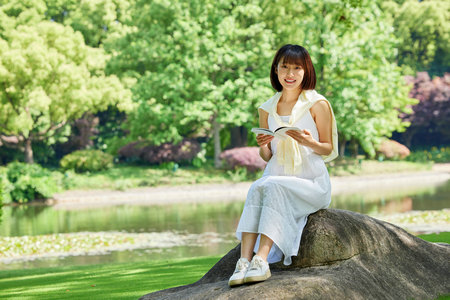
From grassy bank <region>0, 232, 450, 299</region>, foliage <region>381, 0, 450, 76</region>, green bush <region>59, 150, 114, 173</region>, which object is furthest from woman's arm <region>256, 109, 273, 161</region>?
foliage <region>381, 0, 450, 76</region>

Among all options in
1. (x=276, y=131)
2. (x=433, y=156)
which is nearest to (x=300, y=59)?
(x=276, y=131)

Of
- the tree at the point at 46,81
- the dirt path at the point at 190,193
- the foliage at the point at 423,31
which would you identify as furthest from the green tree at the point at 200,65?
the foliage at the point at 423,31

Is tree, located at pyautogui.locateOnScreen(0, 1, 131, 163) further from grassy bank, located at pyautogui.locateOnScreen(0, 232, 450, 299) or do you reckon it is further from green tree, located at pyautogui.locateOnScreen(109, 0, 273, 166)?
grassy bank, located at pyautogui.locateOnScreen(0, 232, 450, 299)

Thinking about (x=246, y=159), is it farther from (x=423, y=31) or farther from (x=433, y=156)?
(x=423, y=31)

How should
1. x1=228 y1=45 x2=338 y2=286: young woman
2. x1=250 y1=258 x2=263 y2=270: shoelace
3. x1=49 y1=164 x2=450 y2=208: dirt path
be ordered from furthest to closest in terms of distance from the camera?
1. x1=49 y1=164 x2=450 y2=208: dirt path
2. x1=228 y1=45 x2=338 y2=286: young woman
3. x1=250 y1=258 x2=263 y2=270: shoelace

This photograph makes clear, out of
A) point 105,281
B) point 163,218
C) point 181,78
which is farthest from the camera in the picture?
point 181,78

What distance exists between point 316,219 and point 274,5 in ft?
80.9

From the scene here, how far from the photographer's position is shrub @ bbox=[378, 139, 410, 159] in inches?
1204

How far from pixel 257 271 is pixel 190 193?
1805 centimetres

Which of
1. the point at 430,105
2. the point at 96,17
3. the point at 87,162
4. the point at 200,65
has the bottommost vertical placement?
the point at 87,162

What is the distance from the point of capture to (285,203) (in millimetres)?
3773

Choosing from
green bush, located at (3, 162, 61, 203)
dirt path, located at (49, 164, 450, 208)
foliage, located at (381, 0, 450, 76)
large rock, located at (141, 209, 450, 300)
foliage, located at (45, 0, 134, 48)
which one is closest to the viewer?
large rock, located at (141, 209, 450, 300)

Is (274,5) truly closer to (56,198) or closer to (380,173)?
(380,173)

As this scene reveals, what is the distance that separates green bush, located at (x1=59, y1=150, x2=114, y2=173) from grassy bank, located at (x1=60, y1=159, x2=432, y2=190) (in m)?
0.59
